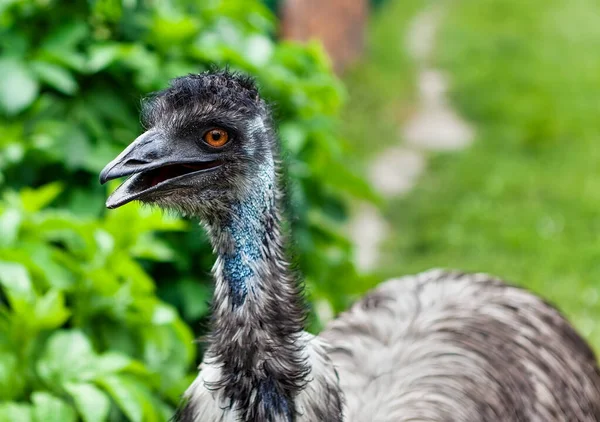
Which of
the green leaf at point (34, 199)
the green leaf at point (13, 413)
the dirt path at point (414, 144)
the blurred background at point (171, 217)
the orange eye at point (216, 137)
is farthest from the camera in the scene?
the dirt path at point (414, 144)

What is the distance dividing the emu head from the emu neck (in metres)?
0.05

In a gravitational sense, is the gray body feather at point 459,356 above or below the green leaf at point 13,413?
above

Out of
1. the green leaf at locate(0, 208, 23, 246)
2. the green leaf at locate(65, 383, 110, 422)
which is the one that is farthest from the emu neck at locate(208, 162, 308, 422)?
the green leaf at locate(0, 208, 23, 246)

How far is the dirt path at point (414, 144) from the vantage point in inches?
293

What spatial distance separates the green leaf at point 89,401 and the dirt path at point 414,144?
385 cm

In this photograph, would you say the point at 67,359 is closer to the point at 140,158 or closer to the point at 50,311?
the point at 50,311

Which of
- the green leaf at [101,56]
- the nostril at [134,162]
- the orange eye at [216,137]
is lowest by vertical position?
the nostril at [134,162]

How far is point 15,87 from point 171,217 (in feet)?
3.49

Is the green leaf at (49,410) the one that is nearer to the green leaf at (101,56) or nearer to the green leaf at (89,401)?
the green leaf at (89,401)

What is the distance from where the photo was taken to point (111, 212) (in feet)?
12.6

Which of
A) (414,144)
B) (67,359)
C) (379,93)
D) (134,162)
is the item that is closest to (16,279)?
(67,359)

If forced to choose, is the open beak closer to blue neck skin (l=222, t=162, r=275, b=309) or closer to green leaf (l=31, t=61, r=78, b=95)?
blue neck skin (l=222, t=162, r=275, b=309)

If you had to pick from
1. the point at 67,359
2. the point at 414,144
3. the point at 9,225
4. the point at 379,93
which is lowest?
the point at 67,359

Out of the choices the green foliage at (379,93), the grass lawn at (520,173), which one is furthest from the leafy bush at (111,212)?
the green foliage at (379,93)
